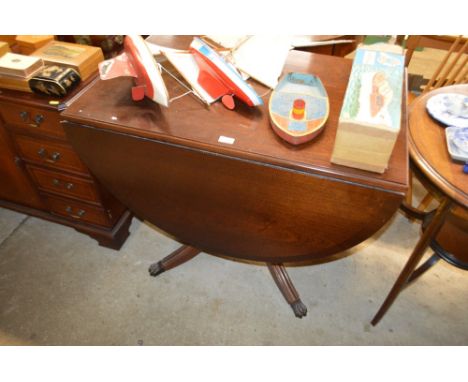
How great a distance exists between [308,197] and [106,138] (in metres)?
0.61

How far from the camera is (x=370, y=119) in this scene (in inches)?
31.1

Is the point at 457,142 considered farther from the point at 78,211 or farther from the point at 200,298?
the point at 78,211

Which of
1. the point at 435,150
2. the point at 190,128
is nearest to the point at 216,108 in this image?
the point at 190,128

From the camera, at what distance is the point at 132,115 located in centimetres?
103

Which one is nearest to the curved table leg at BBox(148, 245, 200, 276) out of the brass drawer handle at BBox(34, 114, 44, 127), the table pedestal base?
the table pedestal base

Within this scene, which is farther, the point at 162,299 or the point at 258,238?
the point at 162,299

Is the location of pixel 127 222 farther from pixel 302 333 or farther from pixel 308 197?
pixel 308 197

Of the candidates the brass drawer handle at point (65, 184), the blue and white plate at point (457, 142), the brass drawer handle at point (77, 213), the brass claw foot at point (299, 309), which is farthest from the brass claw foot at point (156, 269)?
the blue and white plate at point (457, 142)

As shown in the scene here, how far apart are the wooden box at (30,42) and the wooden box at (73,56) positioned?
3cm

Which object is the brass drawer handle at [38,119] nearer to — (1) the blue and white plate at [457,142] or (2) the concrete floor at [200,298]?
(2) the concrete floor at [200,298]

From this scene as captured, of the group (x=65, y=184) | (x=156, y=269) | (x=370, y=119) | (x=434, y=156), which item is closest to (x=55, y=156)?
(x=65, y=184)

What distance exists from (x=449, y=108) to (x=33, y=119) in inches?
56.2

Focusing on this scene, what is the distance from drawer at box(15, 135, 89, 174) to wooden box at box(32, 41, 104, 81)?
0.94ft
